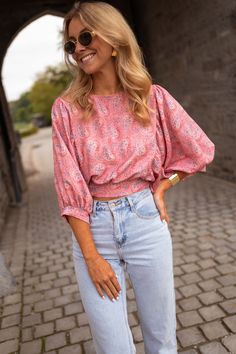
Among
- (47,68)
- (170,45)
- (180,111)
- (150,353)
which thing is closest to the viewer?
(180,111)

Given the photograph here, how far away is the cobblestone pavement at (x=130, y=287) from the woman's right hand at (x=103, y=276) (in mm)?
1351

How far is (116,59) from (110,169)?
0.46m

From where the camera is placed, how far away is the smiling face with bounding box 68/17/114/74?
1.57 metres

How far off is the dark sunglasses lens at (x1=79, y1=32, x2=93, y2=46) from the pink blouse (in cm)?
22

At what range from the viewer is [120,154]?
1.60m

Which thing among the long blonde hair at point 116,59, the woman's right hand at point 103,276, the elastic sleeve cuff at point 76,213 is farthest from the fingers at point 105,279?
the long blonde hair at point 116,59

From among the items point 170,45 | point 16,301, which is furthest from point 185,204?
point 170,45

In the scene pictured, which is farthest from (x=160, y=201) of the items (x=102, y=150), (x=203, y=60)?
(x=203, y=60)

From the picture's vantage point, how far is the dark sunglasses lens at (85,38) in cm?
154

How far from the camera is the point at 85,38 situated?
1.55m

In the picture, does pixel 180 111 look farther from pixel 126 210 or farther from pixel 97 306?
pixel 97 306

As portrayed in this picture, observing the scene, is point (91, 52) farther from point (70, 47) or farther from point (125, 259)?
point (125, 259)

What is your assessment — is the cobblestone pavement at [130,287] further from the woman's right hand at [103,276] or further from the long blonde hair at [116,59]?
the long blonde hair at [116,59]

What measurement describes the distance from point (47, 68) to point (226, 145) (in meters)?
38.3
